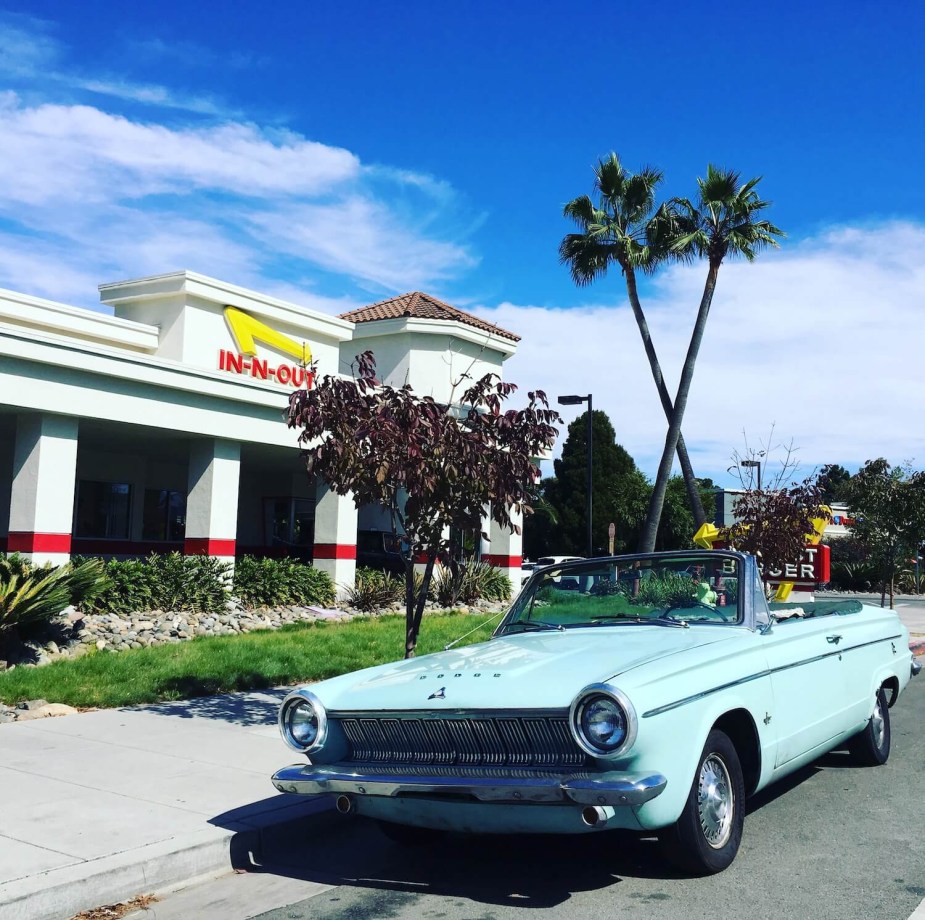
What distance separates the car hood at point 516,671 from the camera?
178 inches

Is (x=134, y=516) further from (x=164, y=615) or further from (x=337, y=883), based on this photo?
(x=337, y=883)

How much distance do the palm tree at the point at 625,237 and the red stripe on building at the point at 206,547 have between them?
12.2 meters

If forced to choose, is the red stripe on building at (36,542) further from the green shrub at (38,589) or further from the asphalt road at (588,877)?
the asphalt road at (588,877)

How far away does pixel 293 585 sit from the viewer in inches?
704

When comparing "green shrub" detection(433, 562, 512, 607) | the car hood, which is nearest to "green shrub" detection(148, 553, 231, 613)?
"green shrub" detection(433, 562, 512, 607)

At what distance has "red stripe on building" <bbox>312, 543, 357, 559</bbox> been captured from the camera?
1922 cm

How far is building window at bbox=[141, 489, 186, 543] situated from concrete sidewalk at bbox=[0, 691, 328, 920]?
14277 millimetres

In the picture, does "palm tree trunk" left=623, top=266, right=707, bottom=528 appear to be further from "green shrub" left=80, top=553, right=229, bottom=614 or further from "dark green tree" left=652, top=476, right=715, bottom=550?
"dark green tree" left=652, top=476, right=715, bottom=550

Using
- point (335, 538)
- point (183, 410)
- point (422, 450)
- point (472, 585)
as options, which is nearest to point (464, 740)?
point (422, 450)

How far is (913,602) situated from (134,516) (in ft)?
79.2

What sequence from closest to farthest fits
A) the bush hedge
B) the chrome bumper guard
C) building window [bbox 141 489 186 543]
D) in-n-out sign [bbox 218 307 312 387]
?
the chrome bumper guard → the bush hedge → in-n-out sign [bbox 218 307 312 387] → building window [bbox 141 489 186 543]

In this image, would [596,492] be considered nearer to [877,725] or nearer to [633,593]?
[877,725]

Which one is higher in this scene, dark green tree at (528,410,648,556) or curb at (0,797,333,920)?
dark green tree at (528,410,648,556)

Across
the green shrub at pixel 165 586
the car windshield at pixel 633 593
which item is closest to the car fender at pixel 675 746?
the car windshield at pixel 633 593
